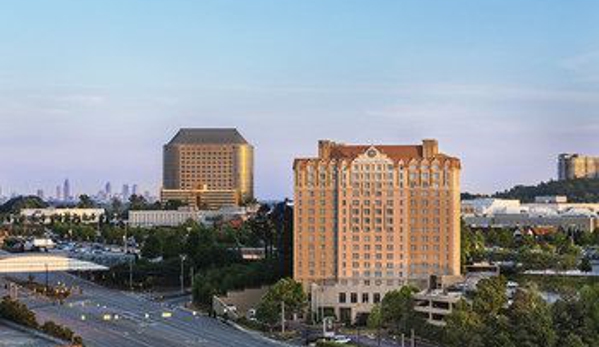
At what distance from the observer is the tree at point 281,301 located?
3088 inches

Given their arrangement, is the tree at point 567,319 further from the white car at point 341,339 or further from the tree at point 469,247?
the tree at point 469,247

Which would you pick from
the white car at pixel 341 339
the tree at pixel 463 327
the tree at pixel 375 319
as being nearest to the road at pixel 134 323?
the white car at pixel 341 339

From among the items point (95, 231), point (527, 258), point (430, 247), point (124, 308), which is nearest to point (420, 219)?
point (430, 247)

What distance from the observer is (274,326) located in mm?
78312

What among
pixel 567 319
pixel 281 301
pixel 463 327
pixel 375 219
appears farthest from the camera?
pixel 375 219

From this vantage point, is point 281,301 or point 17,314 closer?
point 17,314

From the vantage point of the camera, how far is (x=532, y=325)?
190 feet

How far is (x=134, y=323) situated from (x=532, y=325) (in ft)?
106

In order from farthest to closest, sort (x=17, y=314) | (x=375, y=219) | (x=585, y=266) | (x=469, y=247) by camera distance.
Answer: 1. (x=469, y=247)
2. (x=585, y=266)
3. (x=375, y=219)
4. (x=17, y=314)

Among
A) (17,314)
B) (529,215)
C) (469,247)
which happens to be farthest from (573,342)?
(529,215)

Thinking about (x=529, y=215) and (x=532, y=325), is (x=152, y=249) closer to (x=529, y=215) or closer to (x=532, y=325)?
(x=529, y=215)

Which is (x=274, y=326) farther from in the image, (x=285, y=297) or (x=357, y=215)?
(x=357, y=215)

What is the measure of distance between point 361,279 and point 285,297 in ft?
32.1

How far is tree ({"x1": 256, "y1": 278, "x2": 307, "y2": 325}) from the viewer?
78.4 m
